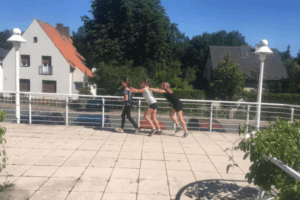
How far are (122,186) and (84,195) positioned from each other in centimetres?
62

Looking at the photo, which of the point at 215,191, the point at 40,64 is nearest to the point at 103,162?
the point at 215,191

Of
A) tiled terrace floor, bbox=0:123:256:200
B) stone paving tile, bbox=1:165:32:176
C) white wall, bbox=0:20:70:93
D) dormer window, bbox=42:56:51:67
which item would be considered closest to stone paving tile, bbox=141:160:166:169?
tiled terrace floor, bbox=0:123:256:200

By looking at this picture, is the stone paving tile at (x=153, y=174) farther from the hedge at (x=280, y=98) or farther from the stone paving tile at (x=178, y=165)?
the hedge at (x=280, y=98)

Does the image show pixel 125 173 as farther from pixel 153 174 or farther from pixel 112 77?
pixel 112 77

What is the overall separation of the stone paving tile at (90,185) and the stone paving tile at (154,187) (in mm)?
589

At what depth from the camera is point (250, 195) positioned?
397 cm

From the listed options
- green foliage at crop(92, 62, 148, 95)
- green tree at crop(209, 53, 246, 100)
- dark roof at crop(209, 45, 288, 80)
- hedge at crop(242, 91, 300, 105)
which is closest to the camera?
green tree at crop(209, 53, 246, 100)

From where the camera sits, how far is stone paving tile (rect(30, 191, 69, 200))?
11.9 ft

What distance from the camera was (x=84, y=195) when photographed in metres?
3.75

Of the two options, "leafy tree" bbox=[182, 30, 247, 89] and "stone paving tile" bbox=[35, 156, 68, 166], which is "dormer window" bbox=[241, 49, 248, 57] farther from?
"stone paving tile" bbox=[35, 156, 68, 166]

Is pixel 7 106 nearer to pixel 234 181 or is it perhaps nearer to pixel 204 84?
pixel 234 181

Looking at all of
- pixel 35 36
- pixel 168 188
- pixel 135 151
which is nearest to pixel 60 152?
pixel 135 151

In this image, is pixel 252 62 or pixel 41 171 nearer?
pixel 41 171

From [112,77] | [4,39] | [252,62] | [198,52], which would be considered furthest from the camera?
[4,39]
